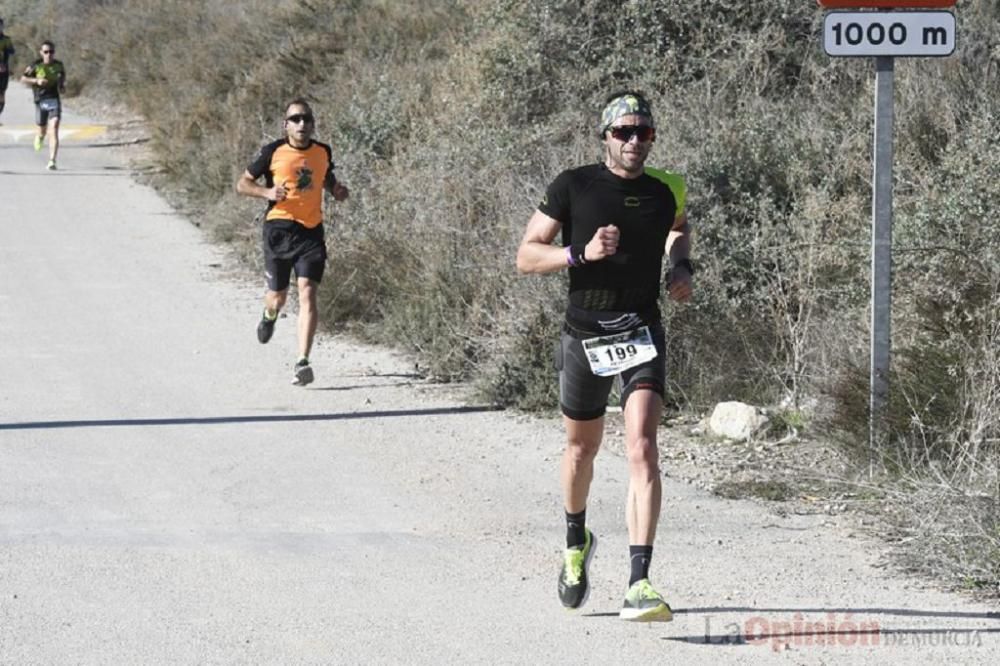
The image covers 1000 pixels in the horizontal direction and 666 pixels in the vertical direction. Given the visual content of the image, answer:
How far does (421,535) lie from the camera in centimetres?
780

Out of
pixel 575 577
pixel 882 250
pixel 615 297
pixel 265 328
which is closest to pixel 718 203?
pixel 882 250

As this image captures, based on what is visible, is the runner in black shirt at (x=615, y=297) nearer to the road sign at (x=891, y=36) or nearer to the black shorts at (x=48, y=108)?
the road sign at (x=891, y=36)

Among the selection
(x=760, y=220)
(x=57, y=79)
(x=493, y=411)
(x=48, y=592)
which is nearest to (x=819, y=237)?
(x=760, y=220)

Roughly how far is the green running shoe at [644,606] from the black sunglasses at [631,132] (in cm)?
169

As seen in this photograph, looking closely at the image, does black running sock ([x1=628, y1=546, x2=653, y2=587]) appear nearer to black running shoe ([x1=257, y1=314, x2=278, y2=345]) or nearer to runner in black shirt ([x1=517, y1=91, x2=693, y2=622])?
runner in black shirt ([x1=517, y1=91, x2=693, y2=622])

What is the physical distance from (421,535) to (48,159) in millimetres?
18668

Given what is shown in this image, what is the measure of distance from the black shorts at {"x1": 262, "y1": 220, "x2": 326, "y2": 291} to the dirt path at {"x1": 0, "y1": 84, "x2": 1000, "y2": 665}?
2.27ft

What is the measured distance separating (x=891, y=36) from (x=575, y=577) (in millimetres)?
3467

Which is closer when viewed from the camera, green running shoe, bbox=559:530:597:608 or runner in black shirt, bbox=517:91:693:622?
runner in black shirt, bbox=517:91:693:622

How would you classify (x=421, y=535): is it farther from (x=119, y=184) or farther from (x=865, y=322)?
(x=119, y=184)

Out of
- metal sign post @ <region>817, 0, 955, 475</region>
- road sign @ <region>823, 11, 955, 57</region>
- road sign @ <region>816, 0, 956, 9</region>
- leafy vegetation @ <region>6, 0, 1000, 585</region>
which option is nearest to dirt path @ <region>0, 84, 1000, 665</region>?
leafy vegetation @ <region>6, 0, 1000, 585</region>

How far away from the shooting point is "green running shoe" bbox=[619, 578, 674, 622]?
20.4ft

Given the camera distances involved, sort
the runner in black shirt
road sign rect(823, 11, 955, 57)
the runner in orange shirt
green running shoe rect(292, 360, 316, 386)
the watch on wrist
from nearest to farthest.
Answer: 1. the runner in black shirt
2. the watch on wrist
3. road sign rect(823, 11, 955, 57)
4. green running shoe rect(292, 360, 316, 386)
5. the runner in orange shirt

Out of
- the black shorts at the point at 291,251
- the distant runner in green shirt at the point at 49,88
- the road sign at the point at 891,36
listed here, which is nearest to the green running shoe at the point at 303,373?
the black shorts at the point at 291,251
